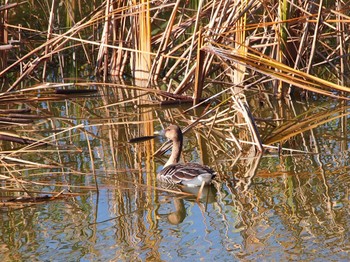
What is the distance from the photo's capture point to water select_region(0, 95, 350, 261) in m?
5.14

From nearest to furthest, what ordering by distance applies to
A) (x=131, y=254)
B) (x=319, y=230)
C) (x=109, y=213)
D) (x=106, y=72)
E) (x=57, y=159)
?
(x=131, y=254) < (x=319, y=230) < (x=109, y=213) < (x=57, y=159) < (x=106, y=72)

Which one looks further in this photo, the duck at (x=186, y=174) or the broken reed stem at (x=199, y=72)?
the broken reed stem at (x=199, y=72)

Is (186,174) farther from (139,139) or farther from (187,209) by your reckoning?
(139,139)

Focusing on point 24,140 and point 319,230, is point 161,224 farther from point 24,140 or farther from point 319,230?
point 24,140

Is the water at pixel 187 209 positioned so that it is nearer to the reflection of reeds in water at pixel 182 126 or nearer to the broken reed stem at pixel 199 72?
the reflection of reeds in water at pixel 182 126

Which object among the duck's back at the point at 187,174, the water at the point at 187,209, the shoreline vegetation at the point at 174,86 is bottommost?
the water at the point at 187,209

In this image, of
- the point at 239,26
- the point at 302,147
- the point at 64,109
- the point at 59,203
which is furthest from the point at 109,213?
the point at 64,109

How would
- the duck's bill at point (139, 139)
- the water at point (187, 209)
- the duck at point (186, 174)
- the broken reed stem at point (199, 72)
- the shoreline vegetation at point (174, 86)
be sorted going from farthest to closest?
the broken reed stem at point (199, 72)
the duck's bill at point (139, 139)
the shoreline vegetation at point (174, 86)
the duck at point (186, 174)
the water at point (187, 209)

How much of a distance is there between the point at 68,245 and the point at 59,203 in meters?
0.92

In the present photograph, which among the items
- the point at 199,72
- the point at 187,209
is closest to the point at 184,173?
the point at 187,209

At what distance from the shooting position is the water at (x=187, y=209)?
16.9 ft

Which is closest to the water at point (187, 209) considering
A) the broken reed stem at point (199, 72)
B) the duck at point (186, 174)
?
the duck at point (186, 174)

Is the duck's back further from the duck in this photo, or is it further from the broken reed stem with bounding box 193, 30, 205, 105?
the broken reed stem with bounding box 193, 30, 205, 105

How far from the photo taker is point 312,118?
9.06 meters
